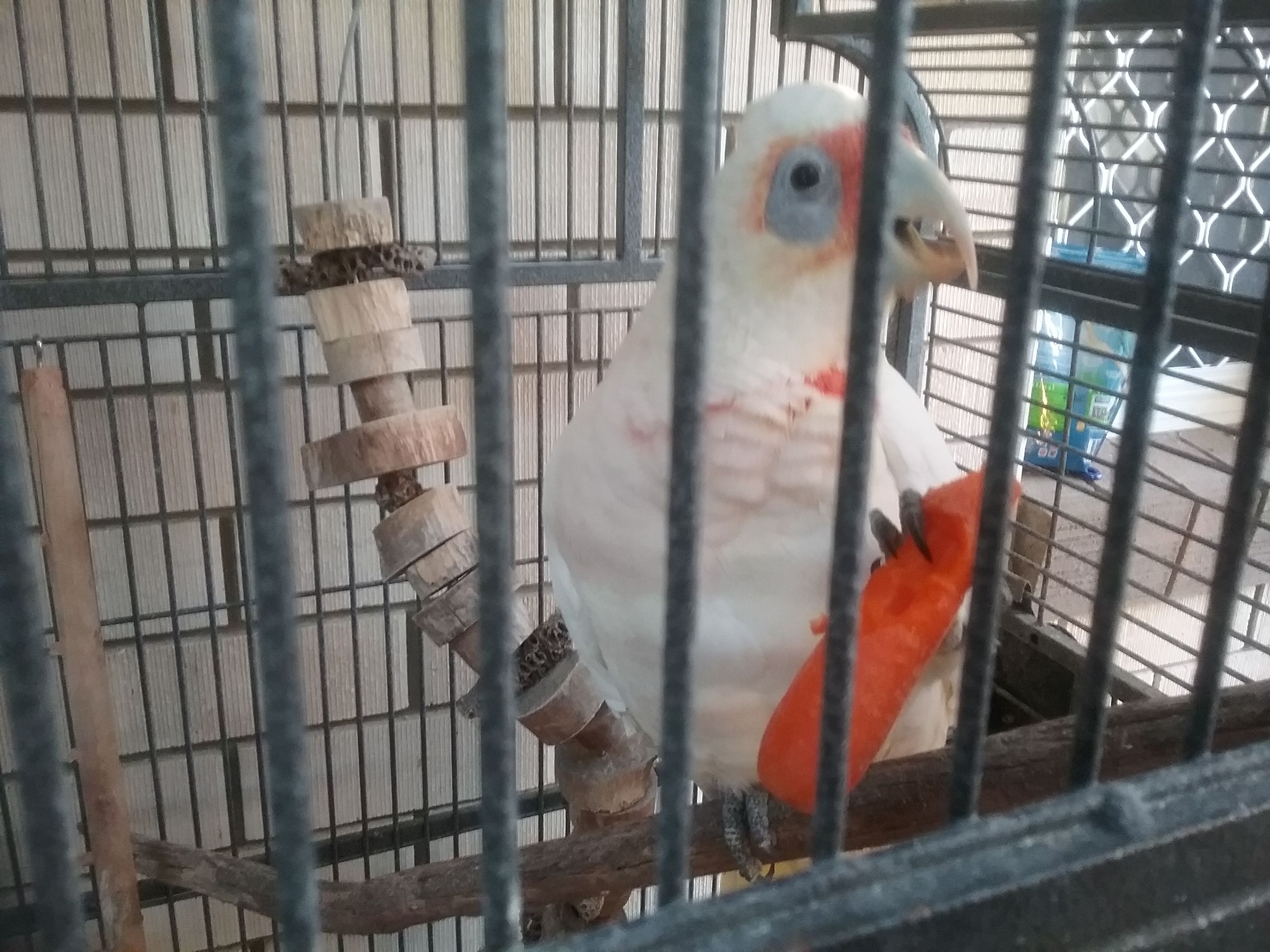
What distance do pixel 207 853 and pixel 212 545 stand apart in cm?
33

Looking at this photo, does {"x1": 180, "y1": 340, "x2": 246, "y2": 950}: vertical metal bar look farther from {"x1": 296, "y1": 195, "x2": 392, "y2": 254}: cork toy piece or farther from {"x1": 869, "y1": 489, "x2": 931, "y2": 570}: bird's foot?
{"x1": 869, "y1": 489, "x2": 931, "y2": 570}: bird's foot

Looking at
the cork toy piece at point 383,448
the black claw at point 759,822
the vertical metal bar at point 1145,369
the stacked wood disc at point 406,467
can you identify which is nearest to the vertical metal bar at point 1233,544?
the vertical metal bar at point 1145,369

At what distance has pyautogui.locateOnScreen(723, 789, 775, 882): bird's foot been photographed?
0.68 meters

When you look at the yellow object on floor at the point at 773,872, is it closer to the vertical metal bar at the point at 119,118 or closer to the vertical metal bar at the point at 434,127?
the vertical metal bar at the point at 434,127

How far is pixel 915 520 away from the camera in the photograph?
1.22 feet

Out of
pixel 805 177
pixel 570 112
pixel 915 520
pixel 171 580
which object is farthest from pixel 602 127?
pixel 915 520

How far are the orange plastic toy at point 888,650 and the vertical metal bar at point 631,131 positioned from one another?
621mm

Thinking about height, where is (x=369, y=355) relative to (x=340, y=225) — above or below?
below

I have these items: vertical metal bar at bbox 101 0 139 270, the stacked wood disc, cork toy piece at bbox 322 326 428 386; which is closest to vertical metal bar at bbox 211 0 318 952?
the stacked wood disc

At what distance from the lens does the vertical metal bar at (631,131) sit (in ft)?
2.86

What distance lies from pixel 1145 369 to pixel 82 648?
806mm

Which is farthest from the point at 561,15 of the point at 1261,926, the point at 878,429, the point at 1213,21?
the point at 1261,926

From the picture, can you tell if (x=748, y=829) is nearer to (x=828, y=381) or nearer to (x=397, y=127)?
(x=828, y=381)

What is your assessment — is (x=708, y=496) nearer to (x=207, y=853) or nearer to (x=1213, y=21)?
(x=1213, y=21)
